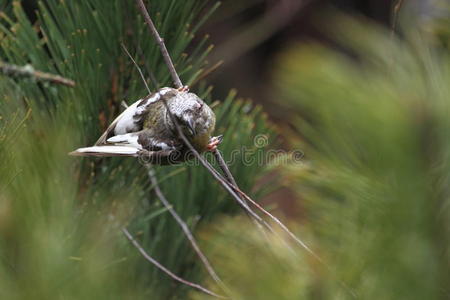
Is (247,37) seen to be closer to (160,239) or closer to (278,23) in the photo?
(278,23)

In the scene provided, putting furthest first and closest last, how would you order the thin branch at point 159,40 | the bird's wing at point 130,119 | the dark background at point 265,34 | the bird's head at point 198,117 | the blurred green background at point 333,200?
the dark background at point 265,34
the bird's head at point 198,117
the bird's wing at point 130,119
the thin branch at point 159,40
the blurred green background at point 333,200

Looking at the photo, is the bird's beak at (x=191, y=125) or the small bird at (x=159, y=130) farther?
the bird's beak at (x=191, y=125)

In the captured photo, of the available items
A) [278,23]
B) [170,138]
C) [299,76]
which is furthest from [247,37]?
[299,76]

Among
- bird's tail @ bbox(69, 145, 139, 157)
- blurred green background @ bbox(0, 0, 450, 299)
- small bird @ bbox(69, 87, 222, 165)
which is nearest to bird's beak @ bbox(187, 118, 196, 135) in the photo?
small bird @ bbox(69, 87, 222, 165)

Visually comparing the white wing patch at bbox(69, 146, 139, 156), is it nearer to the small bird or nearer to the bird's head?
the small bird

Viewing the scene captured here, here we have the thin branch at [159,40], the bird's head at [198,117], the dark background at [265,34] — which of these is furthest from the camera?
the dark background at [265,34]

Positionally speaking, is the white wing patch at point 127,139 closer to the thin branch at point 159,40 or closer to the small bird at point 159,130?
the small bird at point 159,130

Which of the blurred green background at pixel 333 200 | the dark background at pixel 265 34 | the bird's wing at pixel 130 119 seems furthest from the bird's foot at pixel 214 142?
the dark background at pixel 265 34

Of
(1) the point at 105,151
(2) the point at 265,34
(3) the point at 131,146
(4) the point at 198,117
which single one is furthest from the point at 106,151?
(2) the point at 265,34
